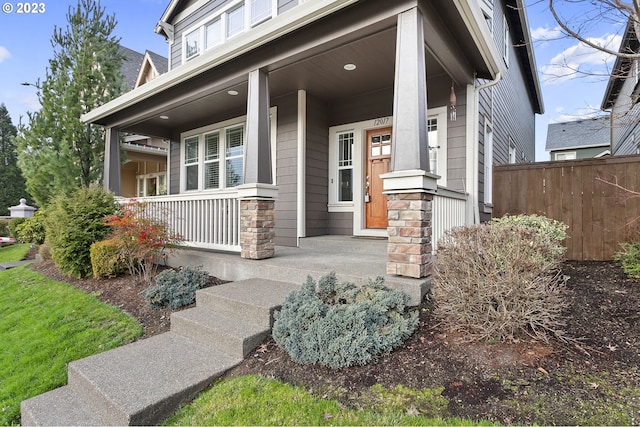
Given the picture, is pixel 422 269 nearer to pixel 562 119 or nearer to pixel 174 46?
pixel 562 119

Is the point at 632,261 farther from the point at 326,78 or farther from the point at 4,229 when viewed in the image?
the point at 4,229

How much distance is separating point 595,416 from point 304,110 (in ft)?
18.4

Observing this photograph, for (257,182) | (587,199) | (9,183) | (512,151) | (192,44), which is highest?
(192,44)

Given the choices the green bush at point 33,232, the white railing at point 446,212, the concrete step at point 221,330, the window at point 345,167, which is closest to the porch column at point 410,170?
the white railing at point 446,212

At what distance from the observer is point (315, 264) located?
4160mm

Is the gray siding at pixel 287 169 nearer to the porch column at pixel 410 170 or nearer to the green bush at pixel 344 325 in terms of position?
the porch column at pixel 410 170

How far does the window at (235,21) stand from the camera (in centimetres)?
769

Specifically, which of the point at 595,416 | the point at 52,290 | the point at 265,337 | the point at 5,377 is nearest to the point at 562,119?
the point at 595,416

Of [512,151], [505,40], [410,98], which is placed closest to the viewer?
[410,98]

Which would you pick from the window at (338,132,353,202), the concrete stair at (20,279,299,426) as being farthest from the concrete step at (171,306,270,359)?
the window at (338,132,353,202)

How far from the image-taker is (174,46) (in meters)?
9.38

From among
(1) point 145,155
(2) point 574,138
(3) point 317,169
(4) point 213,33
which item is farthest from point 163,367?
(2) point 574,138

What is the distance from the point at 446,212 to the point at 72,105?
9273mm

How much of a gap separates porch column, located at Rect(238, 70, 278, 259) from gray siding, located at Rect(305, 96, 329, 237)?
5.39 ft
